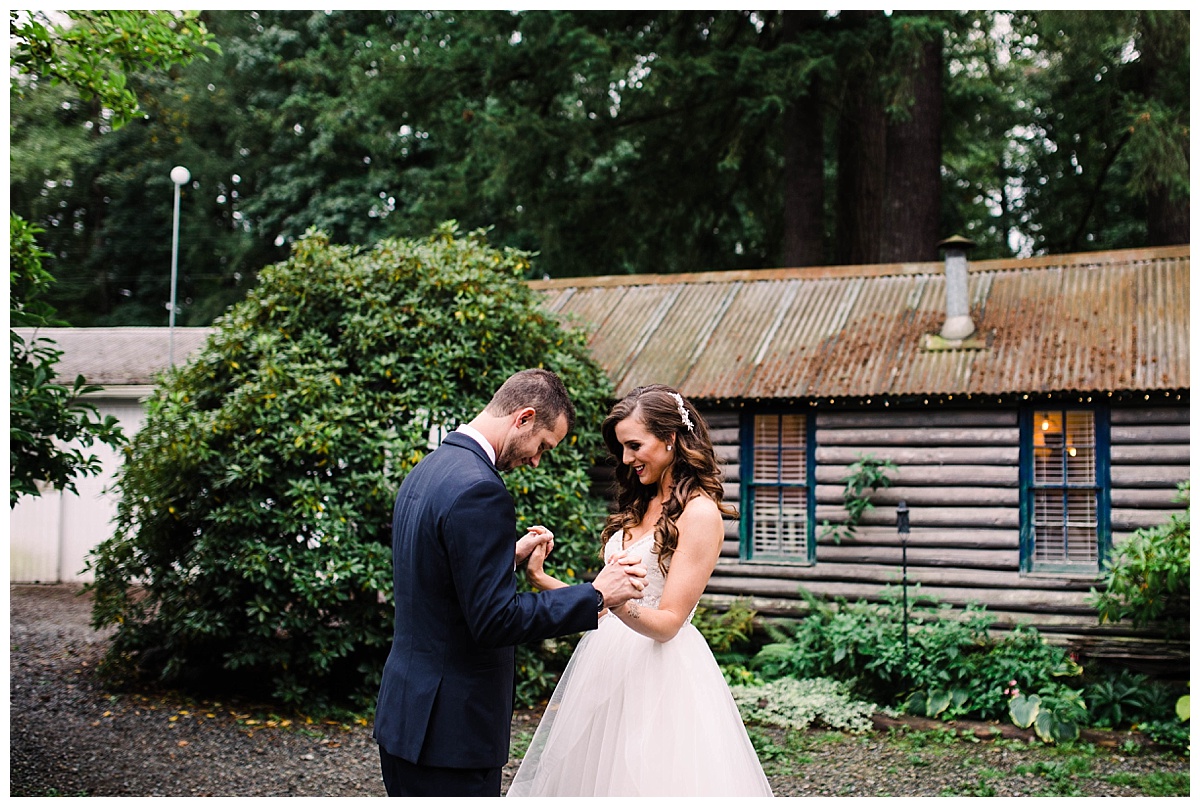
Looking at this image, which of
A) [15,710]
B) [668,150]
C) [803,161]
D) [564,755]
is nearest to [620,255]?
[668,150]

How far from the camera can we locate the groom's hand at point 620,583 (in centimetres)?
330

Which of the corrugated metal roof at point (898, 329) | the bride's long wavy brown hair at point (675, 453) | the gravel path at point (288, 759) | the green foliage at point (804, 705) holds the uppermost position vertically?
the corrugated metal roof at point (898, 329)

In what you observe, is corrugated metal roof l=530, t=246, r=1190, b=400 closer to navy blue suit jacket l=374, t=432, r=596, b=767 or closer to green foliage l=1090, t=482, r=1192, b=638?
green foliage l=1090, t=482, r=1192, b=638

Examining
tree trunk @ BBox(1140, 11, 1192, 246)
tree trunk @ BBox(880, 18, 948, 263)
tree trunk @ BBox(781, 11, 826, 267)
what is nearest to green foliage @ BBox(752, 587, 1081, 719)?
tree trunk @ BBox(880, 18, 948, 263)

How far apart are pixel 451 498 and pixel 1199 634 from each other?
522 centimetres

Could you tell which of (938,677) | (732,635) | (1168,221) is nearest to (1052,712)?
(938,677)

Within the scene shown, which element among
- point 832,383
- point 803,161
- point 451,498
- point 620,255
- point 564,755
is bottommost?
point 564,755

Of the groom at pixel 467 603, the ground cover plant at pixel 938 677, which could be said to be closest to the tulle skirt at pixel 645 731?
the groom at pixel 467 603

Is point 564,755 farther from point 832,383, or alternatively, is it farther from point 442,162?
point 442,162

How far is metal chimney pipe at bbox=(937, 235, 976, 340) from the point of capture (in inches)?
389

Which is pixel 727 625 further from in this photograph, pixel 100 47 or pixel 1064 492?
pixel 100 47

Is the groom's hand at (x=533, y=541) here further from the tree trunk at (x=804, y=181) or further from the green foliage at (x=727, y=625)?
the tree trunk at (x=804, y=181)

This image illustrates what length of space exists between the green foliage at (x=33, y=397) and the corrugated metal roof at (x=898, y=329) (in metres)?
4.79
